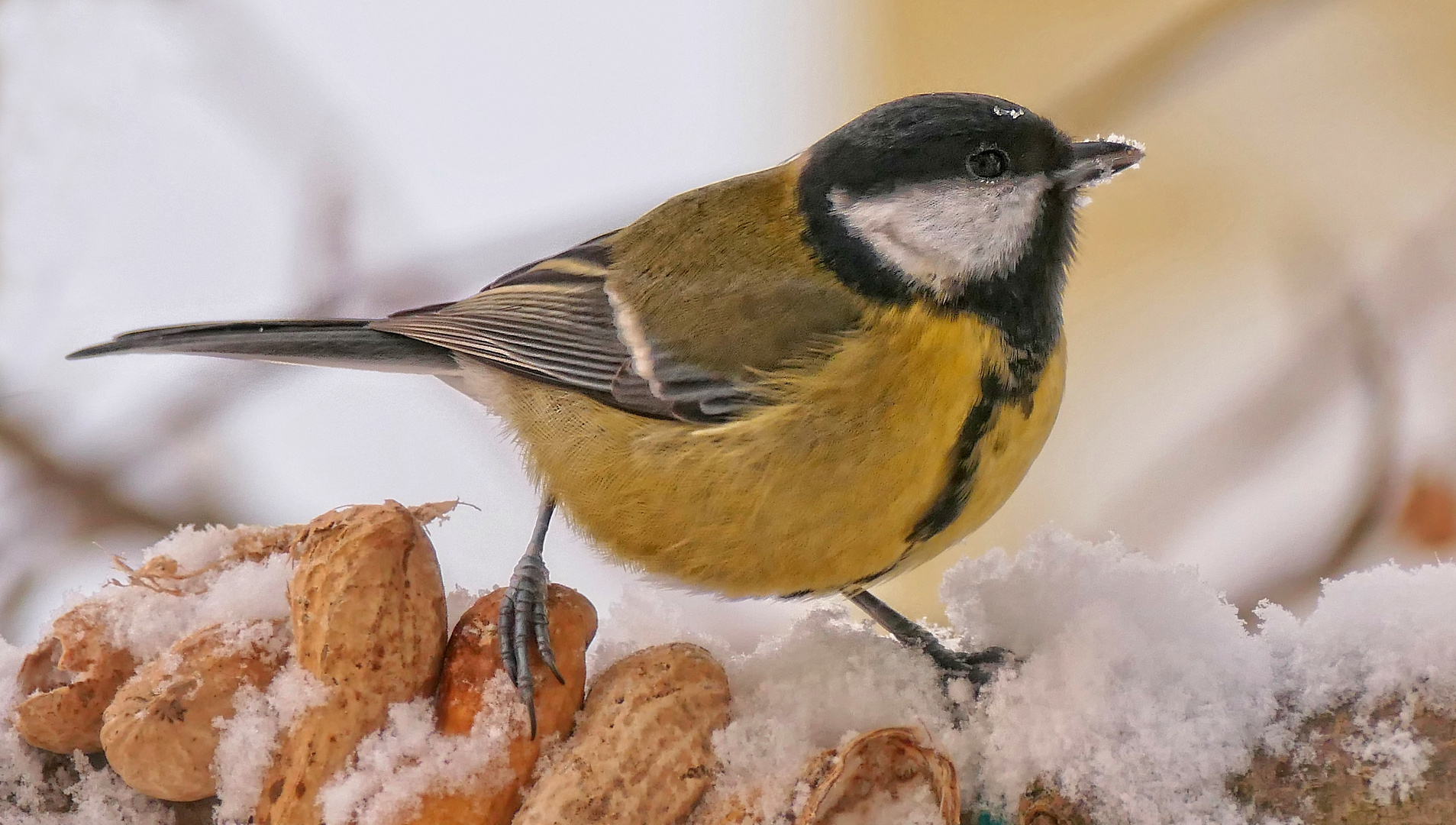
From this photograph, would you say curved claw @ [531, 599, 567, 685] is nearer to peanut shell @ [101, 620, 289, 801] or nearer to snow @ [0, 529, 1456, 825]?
snow @ [0, 529, 1456, 825]

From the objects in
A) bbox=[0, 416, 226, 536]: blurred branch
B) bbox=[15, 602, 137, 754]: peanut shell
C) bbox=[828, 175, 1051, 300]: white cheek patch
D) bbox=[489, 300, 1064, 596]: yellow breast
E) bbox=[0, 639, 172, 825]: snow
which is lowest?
bbox=[0, 416, 226, 536]: blurred branch

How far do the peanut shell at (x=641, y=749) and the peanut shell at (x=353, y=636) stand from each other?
9cm

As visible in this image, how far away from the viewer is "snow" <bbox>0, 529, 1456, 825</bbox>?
1.65 feet

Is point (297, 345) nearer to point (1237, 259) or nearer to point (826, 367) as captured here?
point (826, 367)

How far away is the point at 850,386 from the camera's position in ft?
2.23

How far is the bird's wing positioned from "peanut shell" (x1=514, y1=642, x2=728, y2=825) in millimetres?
196

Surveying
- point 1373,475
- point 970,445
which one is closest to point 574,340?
point 970,445

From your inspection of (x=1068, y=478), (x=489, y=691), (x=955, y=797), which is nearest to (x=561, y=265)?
(x=489, y=691)

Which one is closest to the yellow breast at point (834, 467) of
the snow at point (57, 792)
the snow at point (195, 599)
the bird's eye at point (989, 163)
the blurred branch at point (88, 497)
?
the bird's eye at point (989, 163)

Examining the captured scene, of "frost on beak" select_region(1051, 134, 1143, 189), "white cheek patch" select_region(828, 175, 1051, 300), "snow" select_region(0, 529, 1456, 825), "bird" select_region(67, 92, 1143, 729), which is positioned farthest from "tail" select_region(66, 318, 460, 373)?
"frost on beak" select_region(1051, 134, 1143, 189)

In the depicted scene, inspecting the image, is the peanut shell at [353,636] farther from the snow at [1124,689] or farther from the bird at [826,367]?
the snow at [1124,689]

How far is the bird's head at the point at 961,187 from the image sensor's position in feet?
2.36

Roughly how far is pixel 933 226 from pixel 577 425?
29cm

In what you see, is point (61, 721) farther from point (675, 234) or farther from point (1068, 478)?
point (1068, 478)
